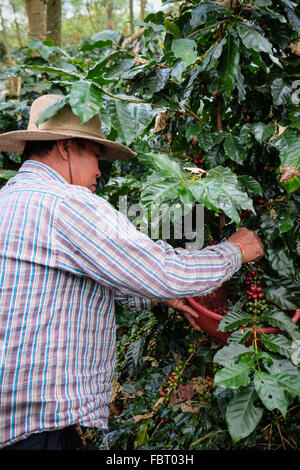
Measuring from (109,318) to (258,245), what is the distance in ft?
2.11

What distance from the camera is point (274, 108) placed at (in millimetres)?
1484

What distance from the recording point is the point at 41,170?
1.50 m

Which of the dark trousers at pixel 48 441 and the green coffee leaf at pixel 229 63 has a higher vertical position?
the green coffee leaf at pixel 229 63

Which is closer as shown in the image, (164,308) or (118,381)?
(164,308)

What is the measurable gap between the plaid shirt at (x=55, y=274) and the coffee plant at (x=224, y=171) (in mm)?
161

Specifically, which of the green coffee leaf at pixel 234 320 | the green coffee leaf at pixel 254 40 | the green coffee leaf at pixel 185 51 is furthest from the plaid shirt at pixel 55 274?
the green coffee leaf at pixel 254 40

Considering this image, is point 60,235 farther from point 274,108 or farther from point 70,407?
point 274,108

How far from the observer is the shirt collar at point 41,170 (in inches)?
58.8

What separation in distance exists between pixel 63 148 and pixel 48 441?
3.43 feet

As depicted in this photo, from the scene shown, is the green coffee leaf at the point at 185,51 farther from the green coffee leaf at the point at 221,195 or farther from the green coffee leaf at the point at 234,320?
the green coffee leaf at the point at 234,320

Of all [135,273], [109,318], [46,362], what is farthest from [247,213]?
[46,362]

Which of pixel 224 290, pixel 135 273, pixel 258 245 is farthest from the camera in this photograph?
pixel 224 290

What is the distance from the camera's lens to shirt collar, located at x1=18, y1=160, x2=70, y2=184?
4.90ft

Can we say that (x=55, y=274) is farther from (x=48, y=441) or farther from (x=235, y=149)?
(x=235, y=149)
